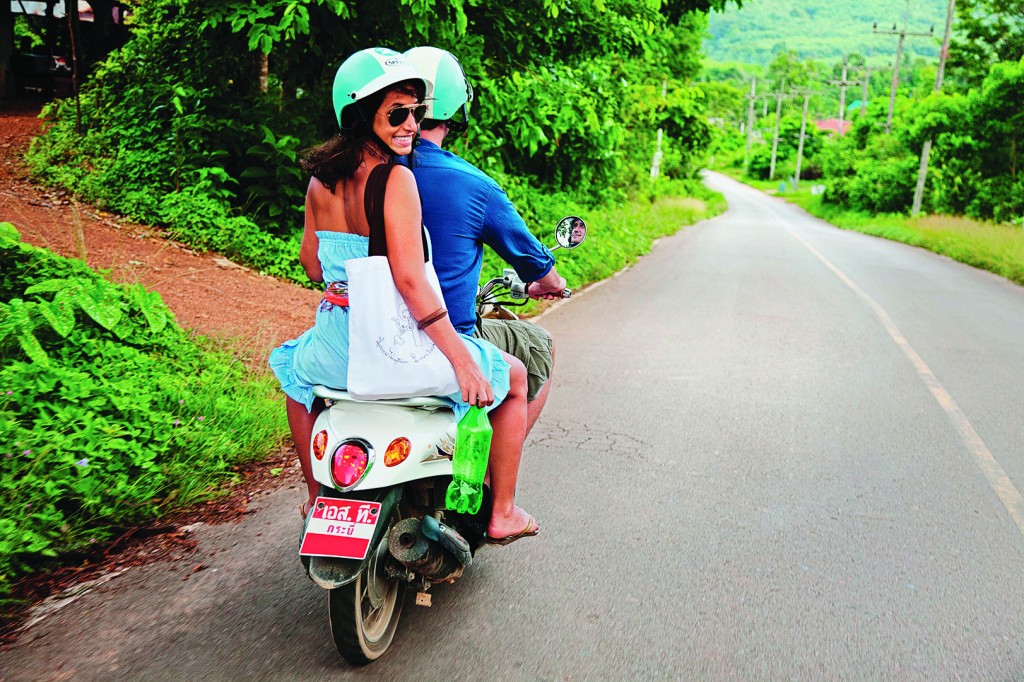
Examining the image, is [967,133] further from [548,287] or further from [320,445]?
[320,445]

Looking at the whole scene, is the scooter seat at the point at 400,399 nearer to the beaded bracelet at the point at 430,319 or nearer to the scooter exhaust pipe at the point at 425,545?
the beaded bracelet at the point at 430,319

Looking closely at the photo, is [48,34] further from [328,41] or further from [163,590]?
[163,590]

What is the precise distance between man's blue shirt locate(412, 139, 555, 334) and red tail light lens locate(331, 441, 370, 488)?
647 mm

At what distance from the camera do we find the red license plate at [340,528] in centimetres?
269

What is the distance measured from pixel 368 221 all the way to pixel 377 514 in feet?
3.12

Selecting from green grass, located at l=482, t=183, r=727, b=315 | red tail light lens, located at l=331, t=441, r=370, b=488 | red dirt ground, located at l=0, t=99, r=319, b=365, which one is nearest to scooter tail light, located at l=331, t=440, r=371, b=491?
red tail light lens, located at l=331, t=441, r=370, b=488

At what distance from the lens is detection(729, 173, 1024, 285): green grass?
18875mm

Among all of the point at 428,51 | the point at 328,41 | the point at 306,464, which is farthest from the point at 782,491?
the point at 328,41

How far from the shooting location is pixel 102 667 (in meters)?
2.87

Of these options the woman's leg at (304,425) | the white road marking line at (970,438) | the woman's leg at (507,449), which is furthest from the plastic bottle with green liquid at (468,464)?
the white road marking line at (970,438)

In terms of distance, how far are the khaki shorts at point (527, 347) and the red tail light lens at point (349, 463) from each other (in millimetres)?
825

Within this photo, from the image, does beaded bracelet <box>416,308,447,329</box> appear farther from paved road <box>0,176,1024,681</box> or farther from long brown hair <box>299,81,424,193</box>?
paved road <box>0,176,1024,681</box>

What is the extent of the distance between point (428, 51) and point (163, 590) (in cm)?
233

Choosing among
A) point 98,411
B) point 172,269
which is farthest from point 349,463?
point 172,269
